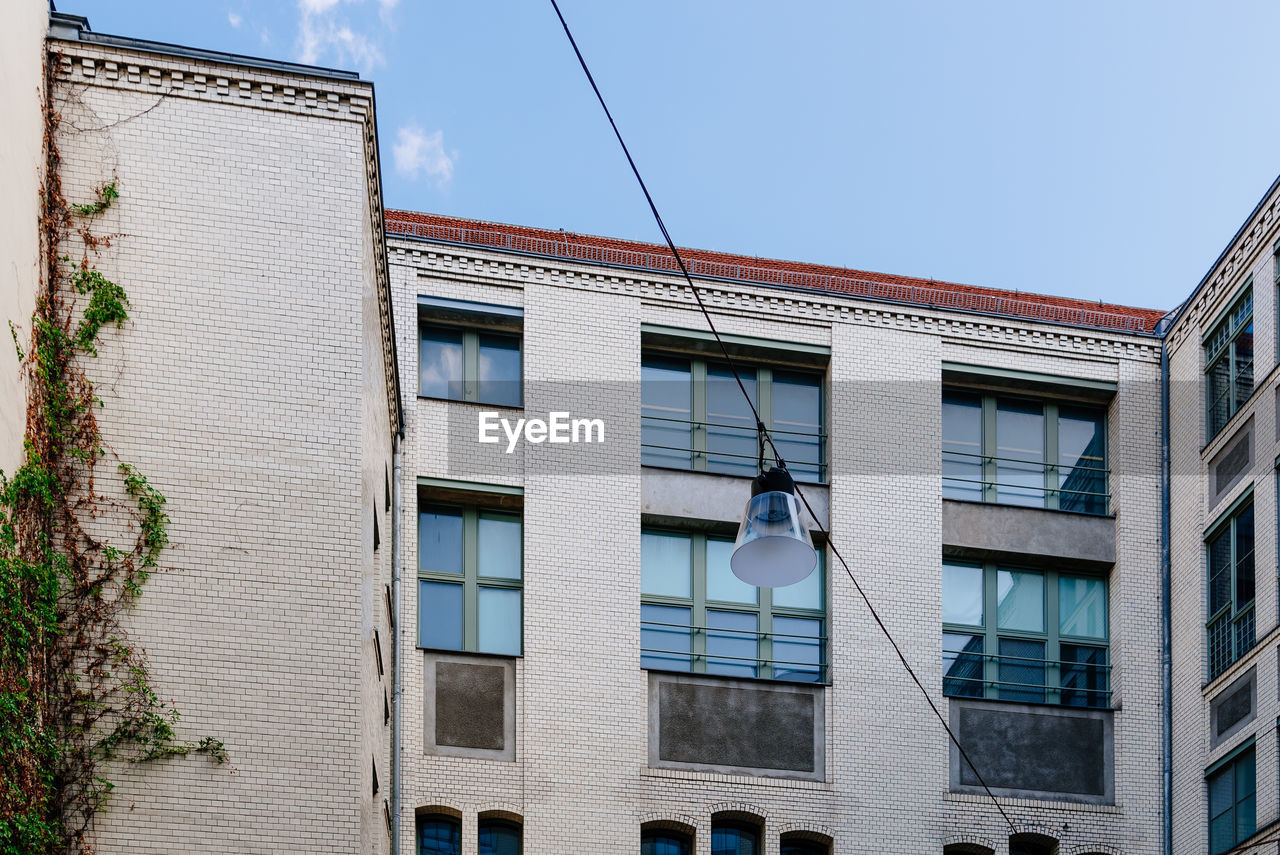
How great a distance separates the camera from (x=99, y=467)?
65.5 feet

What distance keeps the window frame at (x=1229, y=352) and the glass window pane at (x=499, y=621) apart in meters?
10.9

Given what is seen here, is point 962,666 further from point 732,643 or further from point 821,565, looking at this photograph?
point 732,643

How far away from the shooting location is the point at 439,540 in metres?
30.4

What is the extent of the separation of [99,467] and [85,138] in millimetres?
3511

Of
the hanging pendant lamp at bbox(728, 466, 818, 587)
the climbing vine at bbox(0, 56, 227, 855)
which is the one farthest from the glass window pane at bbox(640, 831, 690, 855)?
the hanging pendant lamp at bbox(728, 466, 818, 587)

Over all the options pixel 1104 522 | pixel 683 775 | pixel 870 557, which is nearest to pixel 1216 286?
pixel 1104 522

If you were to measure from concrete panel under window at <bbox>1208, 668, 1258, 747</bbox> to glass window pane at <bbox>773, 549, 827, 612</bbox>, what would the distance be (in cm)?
597

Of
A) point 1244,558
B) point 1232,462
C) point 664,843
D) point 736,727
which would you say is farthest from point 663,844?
point 1232,462

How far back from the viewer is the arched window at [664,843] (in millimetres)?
29781

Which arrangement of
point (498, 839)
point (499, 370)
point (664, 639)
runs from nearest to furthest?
point (498, 839)
point (664, 639)
point (499, 370)

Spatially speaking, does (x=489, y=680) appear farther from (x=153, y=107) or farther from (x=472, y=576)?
(x=153, y=107)

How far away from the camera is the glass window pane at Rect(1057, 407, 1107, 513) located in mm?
33062

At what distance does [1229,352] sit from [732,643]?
28.4 feet

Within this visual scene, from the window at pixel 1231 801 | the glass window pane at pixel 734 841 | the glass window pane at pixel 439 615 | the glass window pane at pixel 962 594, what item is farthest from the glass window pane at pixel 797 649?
the window at pixel 1231 801
